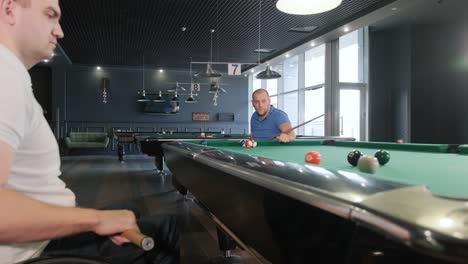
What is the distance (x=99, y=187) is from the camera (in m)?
5.42

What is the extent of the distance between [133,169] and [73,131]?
4.90 m

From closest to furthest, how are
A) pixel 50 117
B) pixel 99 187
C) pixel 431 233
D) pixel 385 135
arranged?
pixel 431 233 → pixel 99 187 → pixel 385 135 → pixel 50 117

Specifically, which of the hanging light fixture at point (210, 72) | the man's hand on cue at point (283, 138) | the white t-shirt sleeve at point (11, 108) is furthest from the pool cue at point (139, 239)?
the hanging light fixture at point (210, 72)

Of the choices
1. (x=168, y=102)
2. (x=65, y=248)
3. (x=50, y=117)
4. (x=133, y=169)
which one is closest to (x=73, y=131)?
(x=50, y=117)

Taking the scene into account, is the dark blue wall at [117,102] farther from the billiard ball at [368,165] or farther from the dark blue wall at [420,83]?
the billiard ball at [368,165]

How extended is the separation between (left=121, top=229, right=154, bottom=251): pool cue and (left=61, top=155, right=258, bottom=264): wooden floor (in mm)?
501

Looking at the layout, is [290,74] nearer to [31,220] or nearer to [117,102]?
[117,102]

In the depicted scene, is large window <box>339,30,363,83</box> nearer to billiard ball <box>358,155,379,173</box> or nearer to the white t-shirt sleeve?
billiard ball <box>358,155,379,173</box>

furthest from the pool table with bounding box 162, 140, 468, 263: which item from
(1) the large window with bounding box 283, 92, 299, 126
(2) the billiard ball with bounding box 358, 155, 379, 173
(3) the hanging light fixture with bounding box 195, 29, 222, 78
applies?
(1) the large window with bounding box 283, 92, 299, 126

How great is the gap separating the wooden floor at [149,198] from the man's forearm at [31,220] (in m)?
0.58

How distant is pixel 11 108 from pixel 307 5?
2.70 m

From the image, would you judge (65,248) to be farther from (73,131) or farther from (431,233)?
(73,131)

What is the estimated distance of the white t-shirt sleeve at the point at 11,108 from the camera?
0.68 metres

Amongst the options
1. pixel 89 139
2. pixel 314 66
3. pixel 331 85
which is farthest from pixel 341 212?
pixel 89 139
